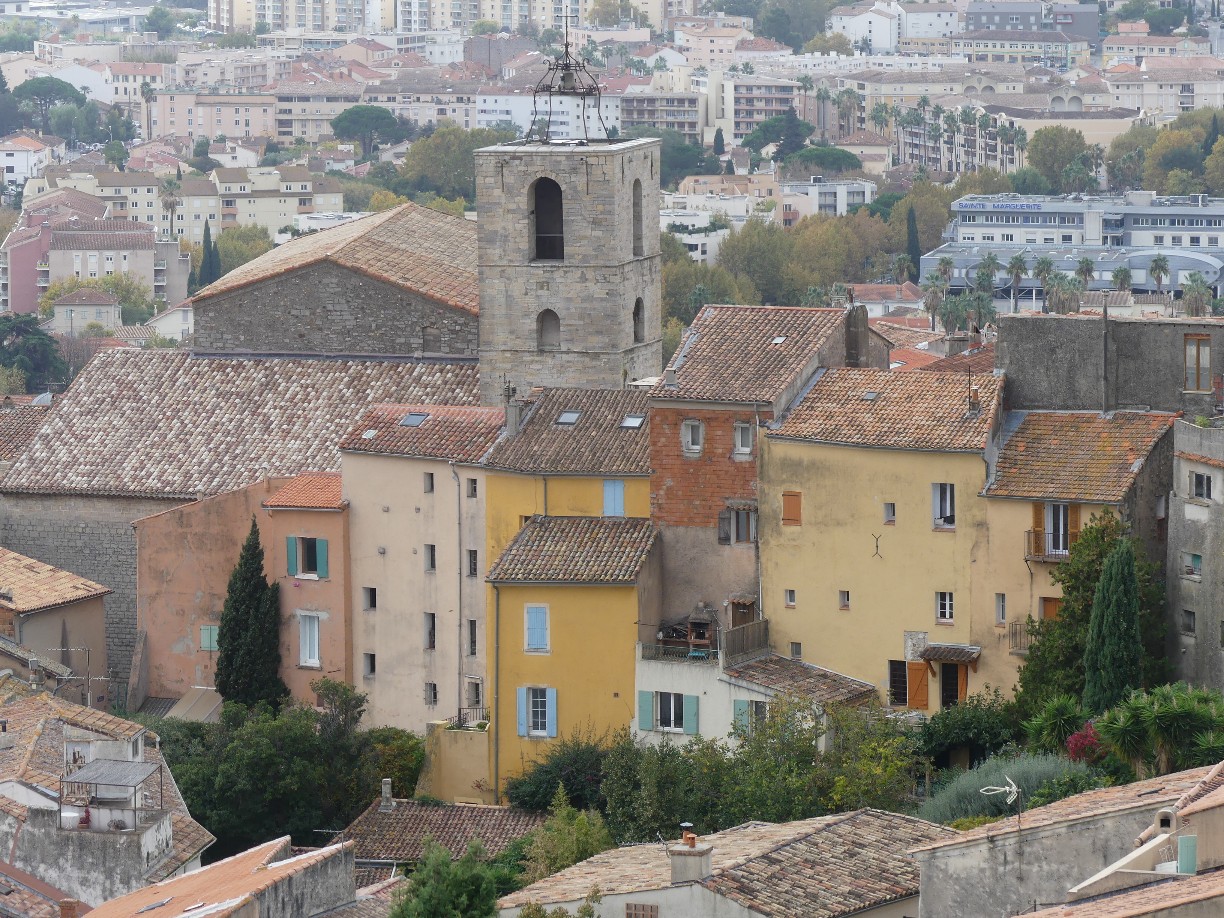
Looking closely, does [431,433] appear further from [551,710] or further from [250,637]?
[551,710]

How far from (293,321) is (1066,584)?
19.9 metres

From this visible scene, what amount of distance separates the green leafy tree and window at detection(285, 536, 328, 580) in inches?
664

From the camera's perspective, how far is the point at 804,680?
50.0 metres

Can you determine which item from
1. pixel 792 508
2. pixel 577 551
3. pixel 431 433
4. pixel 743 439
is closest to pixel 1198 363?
pixel 792 508

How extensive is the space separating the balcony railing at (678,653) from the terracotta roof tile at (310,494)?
6.57 meters

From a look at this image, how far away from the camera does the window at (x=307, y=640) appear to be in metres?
55.8

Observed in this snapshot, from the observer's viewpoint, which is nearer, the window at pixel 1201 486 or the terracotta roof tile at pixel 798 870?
the terracotta roof tile at pixel 798 870

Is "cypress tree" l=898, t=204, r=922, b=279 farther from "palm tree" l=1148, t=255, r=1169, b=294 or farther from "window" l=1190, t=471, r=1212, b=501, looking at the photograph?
"window" l=1190, t=471, r=1212, b=501

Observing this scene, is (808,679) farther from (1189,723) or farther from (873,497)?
(1189,723)

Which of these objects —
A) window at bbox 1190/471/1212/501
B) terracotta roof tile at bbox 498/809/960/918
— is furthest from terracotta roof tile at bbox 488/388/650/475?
terracotta roof tile at bbox 498/809/960/918

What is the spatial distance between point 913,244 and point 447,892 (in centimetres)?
14143

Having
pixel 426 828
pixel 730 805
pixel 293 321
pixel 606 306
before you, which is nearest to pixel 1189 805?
pixel 730 805

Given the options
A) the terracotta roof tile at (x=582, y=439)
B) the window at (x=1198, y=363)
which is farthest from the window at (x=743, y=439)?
the window at (x=1198, y=363)

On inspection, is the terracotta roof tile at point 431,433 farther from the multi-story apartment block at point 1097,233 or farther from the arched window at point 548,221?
the multi-story apartment block at point 1097,233
